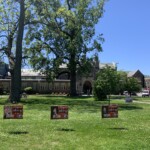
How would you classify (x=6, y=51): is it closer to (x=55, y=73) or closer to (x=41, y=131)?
(x=55, y=73)

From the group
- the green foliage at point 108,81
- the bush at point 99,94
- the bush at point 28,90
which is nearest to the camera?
the green foliage at point 108,81

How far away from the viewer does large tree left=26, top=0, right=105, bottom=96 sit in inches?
1796

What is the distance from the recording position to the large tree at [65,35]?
45.6 m

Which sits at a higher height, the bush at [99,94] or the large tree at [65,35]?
the large tree at [65,35]

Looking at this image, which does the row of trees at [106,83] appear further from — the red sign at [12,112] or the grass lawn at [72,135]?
the red sign at [12,112]

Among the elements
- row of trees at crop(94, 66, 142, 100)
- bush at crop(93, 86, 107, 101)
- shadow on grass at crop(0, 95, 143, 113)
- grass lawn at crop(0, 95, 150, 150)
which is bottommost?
grass lawn at crop(0, 95, 150, 150)

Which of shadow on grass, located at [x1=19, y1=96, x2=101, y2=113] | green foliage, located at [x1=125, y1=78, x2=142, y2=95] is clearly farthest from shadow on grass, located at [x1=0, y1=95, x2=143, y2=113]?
green foliage, located at [x1=125, y1=78, x2=142, y2=95]

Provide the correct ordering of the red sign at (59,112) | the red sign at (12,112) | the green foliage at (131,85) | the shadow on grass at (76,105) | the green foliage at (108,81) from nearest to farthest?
the red sign at (12,112) → the red sign at (59,112) → the shadow on grass at (76,105) → the green foliage at (108,81) → the green foliage at (131,85)

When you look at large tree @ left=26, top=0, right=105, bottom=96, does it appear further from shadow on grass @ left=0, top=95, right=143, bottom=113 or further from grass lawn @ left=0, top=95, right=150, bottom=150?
→ grass lawn @ left=0, top=95, right=150, bottom=150

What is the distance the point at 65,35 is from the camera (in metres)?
54.0

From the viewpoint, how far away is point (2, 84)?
316ft

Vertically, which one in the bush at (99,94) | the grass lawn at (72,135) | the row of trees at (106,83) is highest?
the row of trees at (106,83)

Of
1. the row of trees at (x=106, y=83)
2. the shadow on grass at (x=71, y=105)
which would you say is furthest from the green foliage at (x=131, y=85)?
the shadow on grass at (x=71, y=105)

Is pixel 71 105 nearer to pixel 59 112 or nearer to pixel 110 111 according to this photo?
pixel 110 111
